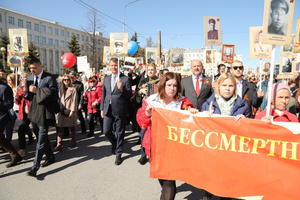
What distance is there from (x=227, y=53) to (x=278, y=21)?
21.1 feet

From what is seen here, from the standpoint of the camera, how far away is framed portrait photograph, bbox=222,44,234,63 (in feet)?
28.1

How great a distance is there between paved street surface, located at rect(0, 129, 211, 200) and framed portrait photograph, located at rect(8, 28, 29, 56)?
2582mm

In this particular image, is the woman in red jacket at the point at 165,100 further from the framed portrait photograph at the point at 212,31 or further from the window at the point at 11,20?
the window at the point at 11,20

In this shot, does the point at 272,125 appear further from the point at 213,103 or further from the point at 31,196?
the point at 31,196

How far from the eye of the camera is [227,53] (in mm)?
8641

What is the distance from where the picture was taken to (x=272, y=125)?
2.18 metres

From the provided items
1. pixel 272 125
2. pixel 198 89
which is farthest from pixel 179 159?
pixel 198 89

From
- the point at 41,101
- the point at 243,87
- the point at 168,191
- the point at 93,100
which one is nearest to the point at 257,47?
the point at 243,87

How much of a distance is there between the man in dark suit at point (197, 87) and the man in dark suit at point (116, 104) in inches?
50.7

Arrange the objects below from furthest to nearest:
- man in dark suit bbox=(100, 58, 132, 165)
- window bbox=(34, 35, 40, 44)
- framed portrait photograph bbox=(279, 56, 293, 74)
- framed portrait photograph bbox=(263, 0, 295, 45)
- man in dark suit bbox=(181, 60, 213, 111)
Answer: window bbox=(34, 35, 40, 44) < framed portrait photograph bbox=(279, 56, 293, 74) < man in dark suit bbox=(100, 58, 132, 165) < man in dark suit bbox=(181, 60, 213, 111) < framed portrait photograph bbox=(263, 0, 295, 45)

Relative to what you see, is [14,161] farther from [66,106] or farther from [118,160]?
[118,160]

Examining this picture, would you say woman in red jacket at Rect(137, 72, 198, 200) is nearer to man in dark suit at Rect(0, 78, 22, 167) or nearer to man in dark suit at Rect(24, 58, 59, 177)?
man in dark suit at Rect(24, 58, 59, 177)

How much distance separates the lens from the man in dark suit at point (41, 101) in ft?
12.7

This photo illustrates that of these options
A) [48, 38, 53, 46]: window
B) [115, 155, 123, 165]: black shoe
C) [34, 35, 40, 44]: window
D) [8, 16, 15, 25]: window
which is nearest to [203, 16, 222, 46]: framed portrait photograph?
[115, 155, 123, 165]: black shoe
